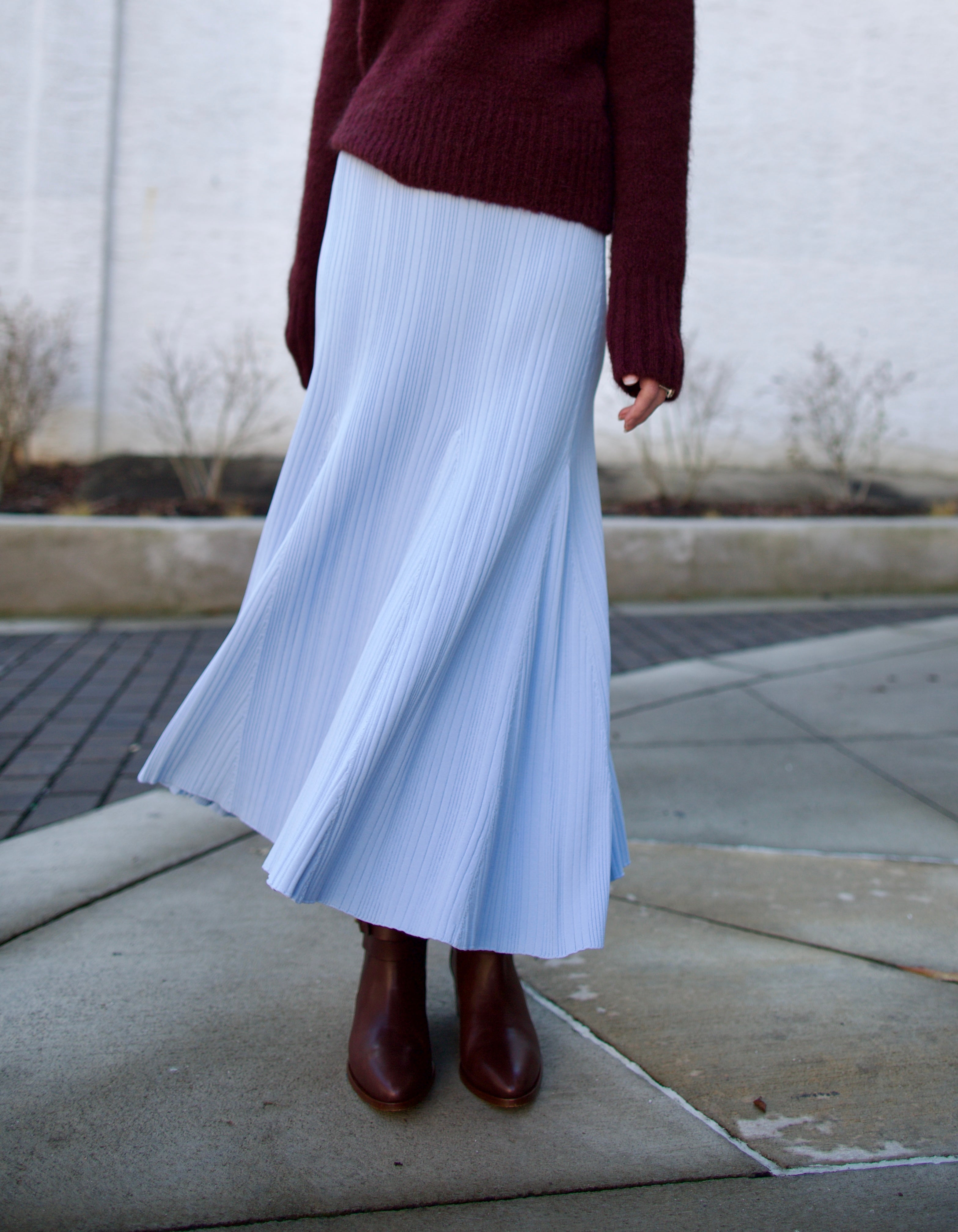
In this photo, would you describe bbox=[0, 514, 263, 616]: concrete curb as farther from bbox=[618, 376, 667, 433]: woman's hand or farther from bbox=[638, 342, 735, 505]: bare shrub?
bbox=[618, 376, 667, 433]: woman's hand

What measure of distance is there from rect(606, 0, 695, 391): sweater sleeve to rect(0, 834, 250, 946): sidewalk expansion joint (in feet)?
4.53

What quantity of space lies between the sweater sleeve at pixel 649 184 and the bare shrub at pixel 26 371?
4188 millimetres

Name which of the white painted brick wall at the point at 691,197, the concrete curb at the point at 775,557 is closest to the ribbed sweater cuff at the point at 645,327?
the concrete curb at the point at 775,557

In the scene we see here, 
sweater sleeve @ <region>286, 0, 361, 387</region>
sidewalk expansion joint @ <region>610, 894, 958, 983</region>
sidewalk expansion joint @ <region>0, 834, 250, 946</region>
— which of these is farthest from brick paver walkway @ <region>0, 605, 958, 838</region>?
sweater sleeve @ <region>286, 0, 361, 387</region>

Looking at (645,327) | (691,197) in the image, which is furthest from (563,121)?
(691,197)

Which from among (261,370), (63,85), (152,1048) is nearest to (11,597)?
(261,370)

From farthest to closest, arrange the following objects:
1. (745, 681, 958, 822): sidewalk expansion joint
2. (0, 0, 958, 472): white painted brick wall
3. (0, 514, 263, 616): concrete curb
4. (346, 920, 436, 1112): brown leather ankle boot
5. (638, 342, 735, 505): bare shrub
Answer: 1. (638, 342, 735, 505): bare shrub
2. (0, 0, 958, 472): white painted brick wall
3. (0, 514, 263, 616): concrete curb
4. (745, 681, 958, 822): sidewalk expansion joint
5. (346, 920, 436, 1112): brown leather ankle boot

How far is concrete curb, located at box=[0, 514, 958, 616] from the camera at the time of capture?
13.9 ft

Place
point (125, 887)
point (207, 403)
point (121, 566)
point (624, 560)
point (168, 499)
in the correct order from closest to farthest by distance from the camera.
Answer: point (125, 887) → point (121, 566) → point (624, 560) → point (168, 499) → point (207, 403)

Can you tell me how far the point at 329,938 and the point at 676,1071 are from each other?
0.66m

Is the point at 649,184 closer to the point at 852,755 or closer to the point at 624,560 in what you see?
the point at 852,755

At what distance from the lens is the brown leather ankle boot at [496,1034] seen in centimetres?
142

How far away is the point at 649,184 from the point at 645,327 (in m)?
0.19

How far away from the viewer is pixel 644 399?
1356 millimetres
